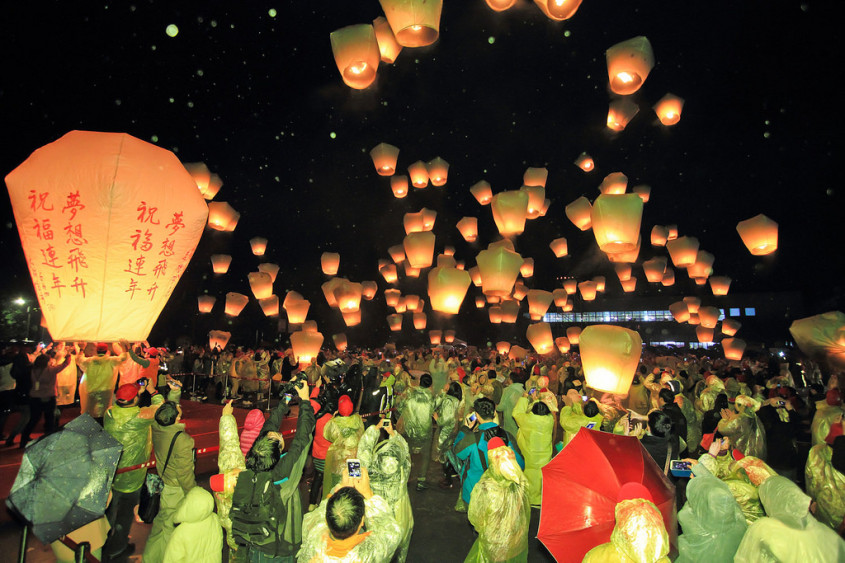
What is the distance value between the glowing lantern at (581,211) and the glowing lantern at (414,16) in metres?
6.96

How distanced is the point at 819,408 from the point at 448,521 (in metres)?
4.25

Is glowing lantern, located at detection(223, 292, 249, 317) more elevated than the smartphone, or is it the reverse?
glowing lantern, located at detection(223, 292, 249, 317)

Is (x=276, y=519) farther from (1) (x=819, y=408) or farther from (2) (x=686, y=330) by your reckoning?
(2) (x=686, y=330)

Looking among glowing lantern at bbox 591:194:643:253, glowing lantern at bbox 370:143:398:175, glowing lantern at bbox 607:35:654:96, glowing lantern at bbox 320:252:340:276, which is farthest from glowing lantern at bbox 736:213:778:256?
glowing lantern at bbox 320:252:340:276

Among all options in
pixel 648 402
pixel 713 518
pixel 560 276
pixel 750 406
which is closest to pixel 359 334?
pixel 560 276

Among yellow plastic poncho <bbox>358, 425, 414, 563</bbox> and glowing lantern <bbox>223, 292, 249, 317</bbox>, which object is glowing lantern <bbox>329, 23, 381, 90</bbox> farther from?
glowing lantern <bbox>223, 292, 249, 317</bbox>

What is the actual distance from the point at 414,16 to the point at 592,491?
4.56m

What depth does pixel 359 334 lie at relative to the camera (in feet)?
105

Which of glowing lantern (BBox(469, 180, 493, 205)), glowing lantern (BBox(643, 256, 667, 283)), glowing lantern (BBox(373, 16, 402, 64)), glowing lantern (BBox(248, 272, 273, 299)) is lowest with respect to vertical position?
glowing lantern (BBox(248, 272, 273, 299))

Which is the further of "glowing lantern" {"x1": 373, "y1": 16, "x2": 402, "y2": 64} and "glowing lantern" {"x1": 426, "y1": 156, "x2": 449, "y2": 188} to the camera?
"glowing lantern" {"x1": 426, "y1": 156, "x2": 449, "y2": 188}

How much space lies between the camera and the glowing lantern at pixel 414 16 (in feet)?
15.2

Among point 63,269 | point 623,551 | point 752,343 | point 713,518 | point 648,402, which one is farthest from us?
point 752,343

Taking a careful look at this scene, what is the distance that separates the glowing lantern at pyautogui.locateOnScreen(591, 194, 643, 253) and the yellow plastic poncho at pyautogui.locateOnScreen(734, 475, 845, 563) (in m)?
5.30

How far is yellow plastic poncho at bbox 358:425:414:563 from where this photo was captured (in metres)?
3.04
